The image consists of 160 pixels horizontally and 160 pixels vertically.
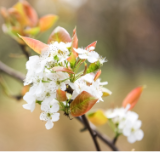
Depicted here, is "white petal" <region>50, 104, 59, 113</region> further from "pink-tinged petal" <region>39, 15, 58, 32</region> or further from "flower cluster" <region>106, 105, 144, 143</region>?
"pink-tinged petal" <region>39, 15, 58, 32</region>

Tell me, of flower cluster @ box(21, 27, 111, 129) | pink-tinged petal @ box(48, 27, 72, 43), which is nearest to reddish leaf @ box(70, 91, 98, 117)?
flower cluster @ box(21, 27, 111, 129)

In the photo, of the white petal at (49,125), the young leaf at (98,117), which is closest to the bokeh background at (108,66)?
the young leaf at (98,117)

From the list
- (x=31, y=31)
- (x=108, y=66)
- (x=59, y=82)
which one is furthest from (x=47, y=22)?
(x=108, y=66)

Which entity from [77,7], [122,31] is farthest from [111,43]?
[77,7]

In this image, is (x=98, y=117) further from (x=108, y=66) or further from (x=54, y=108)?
(x=108, y=66)

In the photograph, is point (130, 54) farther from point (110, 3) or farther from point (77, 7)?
point (77, 7)

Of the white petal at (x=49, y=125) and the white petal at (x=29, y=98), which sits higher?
Answer: the white petal at (x=29, y=98)

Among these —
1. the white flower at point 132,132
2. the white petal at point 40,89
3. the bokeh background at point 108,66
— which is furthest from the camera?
the bokeh background at point 108,66

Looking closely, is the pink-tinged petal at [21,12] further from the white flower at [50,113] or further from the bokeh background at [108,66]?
the bokeh background at [108,66]
